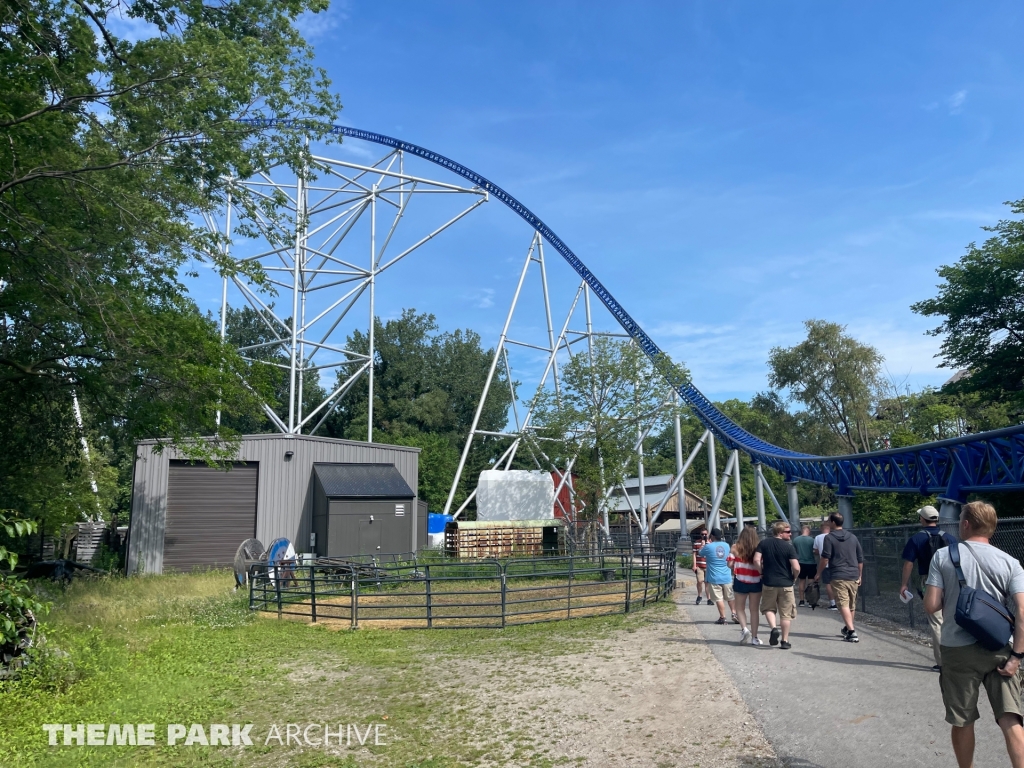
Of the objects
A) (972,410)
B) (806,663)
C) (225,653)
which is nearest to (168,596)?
(225,653)

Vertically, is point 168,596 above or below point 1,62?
below

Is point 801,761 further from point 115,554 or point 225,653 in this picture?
point 115,554

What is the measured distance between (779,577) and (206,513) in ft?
64.4

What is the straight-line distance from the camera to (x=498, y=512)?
3103 centimetres

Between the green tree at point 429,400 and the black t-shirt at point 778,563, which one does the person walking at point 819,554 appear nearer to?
the black t-shirt at point 778,563

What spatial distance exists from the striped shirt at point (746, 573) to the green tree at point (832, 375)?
37.1 metres

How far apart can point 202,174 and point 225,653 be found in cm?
728

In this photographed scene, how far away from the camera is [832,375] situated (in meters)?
43.8

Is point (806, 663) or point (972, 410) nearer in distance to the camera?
point (806, 663)

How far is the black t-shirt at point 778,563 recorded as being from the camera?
8.96 metres

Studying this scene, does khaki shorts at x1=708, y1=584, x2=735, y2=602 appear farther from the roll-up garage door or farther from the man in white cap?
the roll-up garage door

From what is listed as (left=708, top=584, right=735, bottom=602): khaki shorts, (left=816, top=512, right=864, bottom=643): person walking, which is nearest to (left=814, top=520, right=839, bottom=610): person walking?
(left=816, top=512, right=864, bottom=643): person walking

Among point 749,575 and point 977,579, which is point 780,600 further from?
point 977,579

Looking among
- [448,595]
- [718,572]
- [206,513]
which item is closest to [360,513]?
[206,513]
